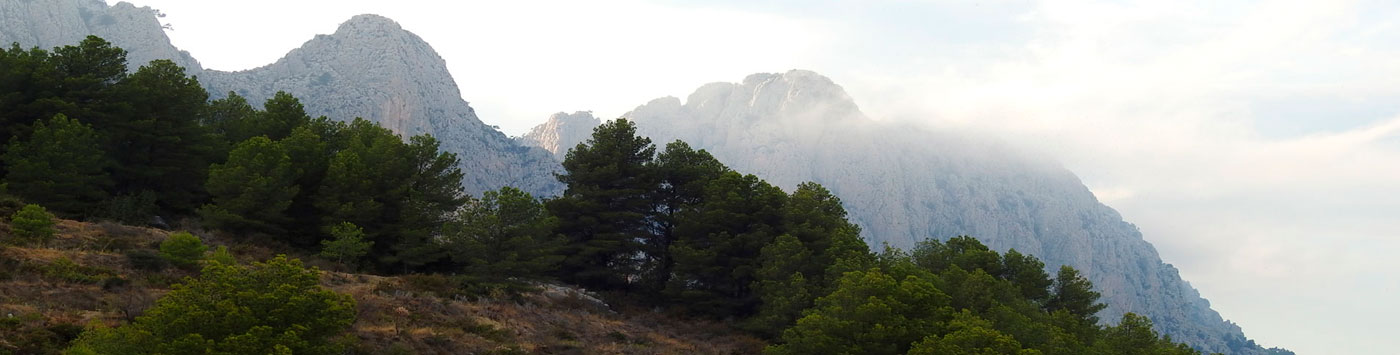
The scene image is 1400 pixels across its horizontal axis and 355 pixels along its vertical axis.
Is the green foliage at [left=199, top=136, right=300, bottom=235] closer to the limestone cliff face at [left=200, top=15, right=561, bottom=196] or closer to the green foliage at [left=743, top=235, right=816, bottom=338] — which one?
the green foliage at [left=743, top=235, right=816, bottom=338]

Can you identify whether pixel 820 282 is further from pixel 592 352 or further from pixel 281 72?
pixel 281 72

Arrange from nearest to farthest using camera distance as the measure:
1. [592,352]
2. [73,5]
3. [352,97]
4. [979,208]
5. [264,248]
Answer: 1. [592,352]
2. [264,248]
3. [73,5]
4. [352,97]
5. [979,208]

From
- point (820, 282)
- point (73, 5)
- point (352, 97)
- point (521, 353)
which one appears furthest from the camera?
point (352, 97)

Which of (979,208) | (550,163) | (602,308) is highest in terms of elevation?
(979,208)

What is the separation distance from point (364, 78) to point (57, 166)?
125 metres

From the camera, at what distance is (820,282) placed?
39.6 metres

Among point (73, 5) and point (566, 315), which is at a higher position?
point (73, 5)

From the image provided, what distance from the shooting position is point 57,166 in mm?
36375

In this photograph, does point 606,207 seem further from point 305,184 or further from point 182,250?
point 182,250

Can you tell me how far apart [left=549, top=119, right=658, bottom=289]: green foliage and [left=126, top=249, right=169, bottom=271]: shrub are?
21358mm

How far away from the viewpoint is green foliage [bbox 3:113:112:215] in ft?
116

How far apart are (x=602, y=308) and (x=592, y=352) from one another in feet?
35.7

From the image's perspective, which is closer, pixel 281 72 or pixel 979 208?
pixel 281 72

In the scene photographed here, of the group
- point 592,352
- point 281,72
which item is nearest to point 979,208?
point 281,72
